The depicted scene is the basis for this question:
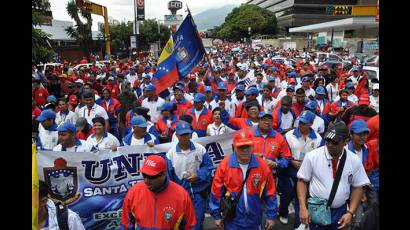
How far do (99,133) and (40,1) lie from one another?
730cm

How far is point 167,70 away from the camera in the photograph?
8.16m

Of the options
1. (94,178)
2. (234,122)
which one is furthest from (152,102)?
(94,178)

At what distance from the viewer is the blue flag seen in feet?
25.2

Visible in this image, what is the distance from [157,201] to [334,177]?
5.79ft

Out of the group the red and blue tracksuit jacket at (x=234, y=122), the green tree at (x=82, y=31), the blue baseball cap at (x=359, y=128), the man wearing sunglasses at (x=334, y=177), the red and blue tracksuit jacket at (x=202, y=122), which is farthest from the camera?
the green tree at (x=82, y=31)

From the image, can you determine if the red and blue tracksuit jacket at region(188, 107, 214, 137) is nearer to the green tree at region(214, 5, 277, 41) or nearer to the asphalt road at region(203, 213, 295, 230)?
the asphalt road at region(203, 213, 295, 230)

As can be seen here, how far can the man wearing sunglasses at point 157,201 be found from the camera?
11.2 feet

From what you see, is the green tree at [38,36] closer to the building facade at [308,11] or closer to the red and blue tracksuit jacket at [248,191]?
the red and blue tracksuit jacket at [248,191]

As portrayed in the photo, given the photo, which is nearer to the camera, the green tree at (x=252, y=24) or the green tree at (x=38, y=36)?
the green tree at (x=38, y=36)

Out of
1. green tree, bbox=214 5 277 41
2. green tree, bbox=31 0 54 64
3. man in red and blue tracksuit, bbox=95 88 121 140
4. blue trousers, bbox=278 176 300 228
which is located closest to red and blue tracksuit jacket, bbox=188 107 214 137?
blue trousers, bbox=278 176 300 228

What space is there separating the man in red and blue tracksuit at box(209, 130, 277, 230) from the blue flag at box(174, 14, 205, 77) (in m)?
3.91

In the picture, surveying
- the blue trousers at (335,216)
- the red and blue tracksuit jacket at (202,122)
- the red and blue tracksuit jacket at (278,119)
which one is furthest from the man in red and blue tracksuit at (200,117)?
the blue trousers at (335,216)

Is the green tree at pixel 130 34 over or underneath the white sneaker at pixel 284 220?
over
